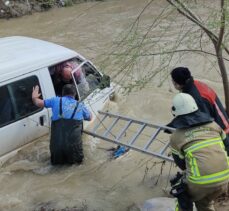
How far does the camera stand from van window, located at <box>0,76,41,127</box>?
22.3ft

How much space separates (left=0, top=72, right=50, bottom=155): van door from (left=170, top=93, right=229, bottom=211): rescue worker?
289cm

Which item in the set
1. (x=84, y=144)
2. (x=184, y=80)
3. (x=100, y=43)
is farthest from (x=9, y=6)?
(x=184, y=80)

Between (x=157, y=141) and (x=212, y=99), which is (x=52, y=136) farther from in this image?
(x=212, y=99)

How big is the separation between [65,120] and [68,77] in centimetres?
81

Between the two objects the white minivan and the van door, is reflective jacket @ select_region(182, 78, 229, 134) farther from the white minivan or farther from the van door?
the van door

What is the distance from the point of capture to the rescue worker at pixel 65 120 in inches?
276

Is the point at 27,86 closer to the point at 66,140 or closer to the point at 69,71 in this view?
the point at 69,71

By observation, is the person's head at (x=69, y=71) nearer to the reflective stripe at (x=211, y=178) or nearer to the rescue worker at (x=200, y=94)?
→ the rescue worker at (x=200, y=94)

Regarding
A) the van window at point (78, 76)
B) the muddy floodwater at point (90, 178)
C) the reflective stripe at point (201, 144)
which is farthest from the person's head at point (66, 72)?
the reflective stripe at point (201, 144)

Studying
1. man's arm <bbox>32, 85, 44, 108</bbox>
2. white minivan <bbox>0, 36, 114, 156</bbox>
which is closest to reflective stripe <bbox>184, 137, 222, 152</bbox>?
white minivan <bbox>0, 36, 114, 156</bbox>

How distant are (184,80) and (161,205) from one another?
4.58 feet

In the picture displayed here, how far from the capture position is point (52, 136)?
7086 mm

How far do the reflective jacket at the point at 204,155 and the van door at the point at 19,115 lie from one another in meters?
2.95

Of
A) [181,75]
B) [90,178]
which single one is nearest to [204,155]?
[181,75]
